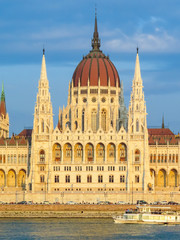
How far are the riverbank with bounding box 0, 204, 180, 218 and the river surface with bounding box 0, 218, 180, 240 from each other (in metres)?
9.87

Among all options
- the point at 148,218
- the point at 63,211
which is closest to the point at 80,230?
the point at 148,218

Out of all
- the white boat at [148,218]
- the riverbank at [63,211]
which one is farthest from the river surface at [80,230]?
the riverbank at [63,211]

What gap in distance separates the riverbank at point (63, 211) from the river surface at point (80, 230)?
32.4ft

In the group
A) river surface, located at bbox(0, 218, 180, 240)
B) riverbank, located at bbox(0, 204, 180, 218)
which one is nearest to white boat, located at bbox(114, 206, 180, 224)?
river surface, located at bbox(0, 218, 180, 240)

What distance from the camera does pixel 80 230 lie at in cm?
15338

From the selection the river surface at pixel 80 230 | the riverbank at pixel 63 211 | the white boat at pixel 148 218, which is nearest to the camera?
the river surface at pixel 80 230

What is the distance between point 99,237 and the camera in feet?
476

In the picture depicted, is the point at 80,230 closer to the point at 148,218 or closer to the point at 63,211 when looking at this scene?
the point at 148,218

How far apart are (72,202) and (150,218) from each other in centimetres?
3021

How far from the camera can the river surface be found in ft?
478

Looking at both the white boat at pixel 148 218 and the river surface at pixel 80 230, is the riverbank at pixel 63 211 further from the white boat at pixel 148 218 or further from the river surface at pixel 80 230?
the white boat at pixel 148 218

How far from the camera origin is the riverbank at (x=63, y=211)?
593 ft

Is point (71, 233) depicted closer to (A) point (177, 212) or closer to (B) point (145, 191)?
(A) point (177, 212)

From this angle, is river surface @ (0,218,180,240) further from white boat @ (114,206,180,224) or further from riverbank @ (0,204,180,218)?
riverbank @ (0,204,180,218)
